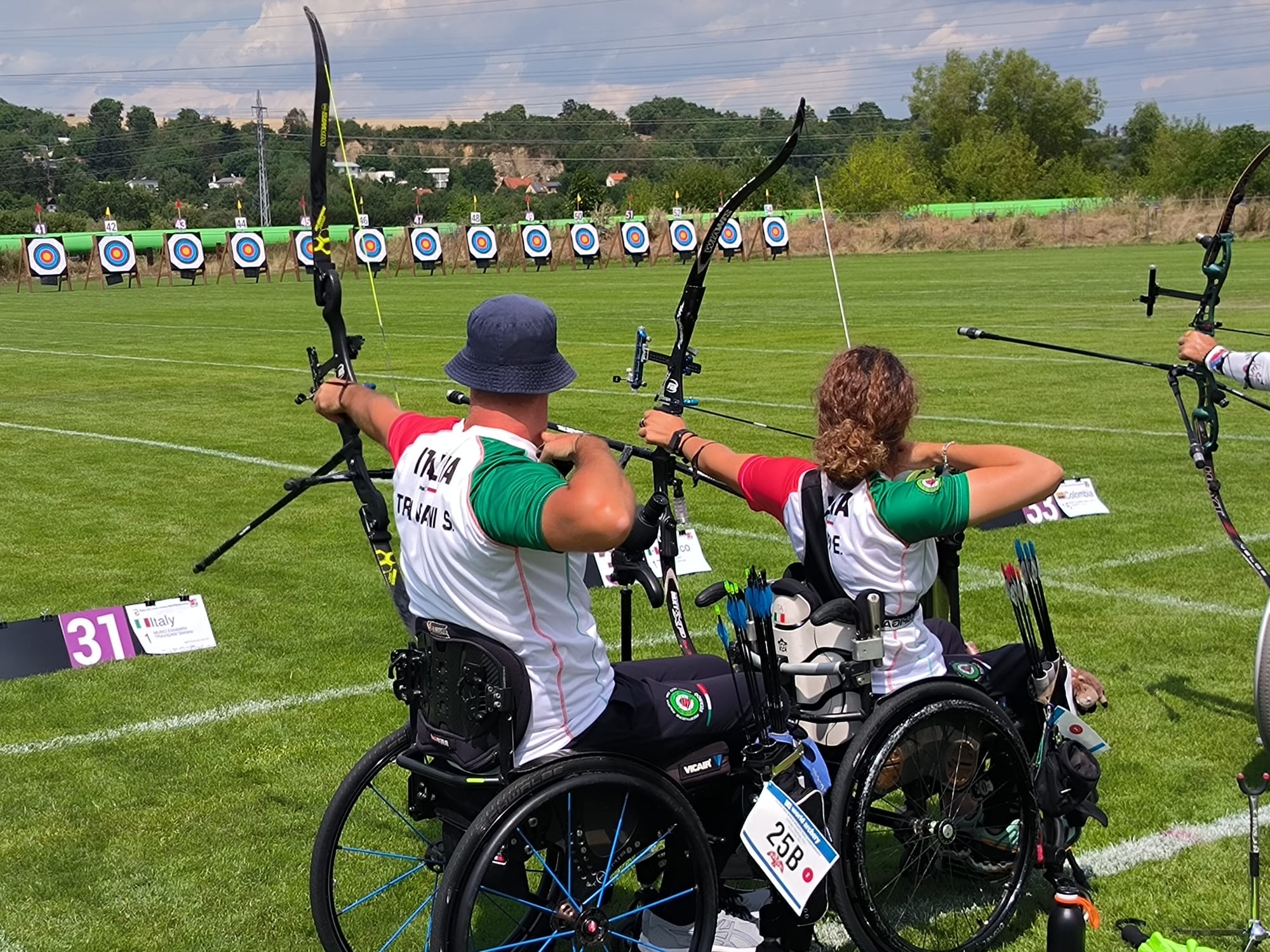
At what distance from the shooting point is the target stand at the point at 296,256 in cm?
5175

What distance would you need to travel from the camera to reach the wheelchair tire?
4355 mm

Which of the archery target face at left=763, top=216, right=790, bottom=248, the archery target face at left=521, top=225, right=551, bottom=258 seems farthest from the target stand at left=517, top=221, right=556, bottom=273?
the archery target face at left=763, top=216, right=790, bottom=248

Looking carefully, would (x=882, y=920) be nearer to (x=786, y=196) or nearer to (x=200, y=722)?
(x=200, y=722)

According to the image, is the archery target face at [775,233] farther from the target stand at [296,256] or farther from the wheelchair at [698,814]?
the wheelchair at [698,814]

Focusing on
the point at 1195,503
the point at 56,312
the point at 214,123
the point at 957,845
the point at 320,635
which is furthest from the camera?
the point at 214,123

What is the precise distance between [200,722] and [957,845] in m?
3.19

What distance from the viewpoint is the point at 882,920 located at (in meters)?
3.48

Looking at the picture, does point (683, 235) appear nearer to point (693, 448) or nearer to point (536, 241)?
point (536, 241)

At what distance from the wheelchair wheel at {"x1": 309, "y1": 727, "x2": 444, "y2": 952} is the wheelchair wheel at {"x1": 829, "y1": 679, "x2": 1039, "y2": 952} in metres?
1.02

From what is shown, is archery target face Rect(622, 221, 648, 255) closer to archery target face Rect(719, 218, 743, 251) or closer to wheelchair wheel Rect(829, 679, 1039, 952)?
archery target face Rect(719, 218, 743, 251)

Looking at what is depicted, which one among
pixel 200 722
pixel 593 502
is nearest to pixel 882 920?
pixel 593 502

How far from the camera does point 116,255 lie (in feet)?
163

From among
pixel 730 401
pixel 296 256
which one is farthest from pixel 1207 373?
pixel 296 256

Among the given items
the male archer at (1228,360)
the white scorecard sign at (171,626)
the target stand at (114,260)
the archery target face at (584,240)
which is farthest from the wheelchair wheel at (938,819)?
the archery target face at (584,240)
